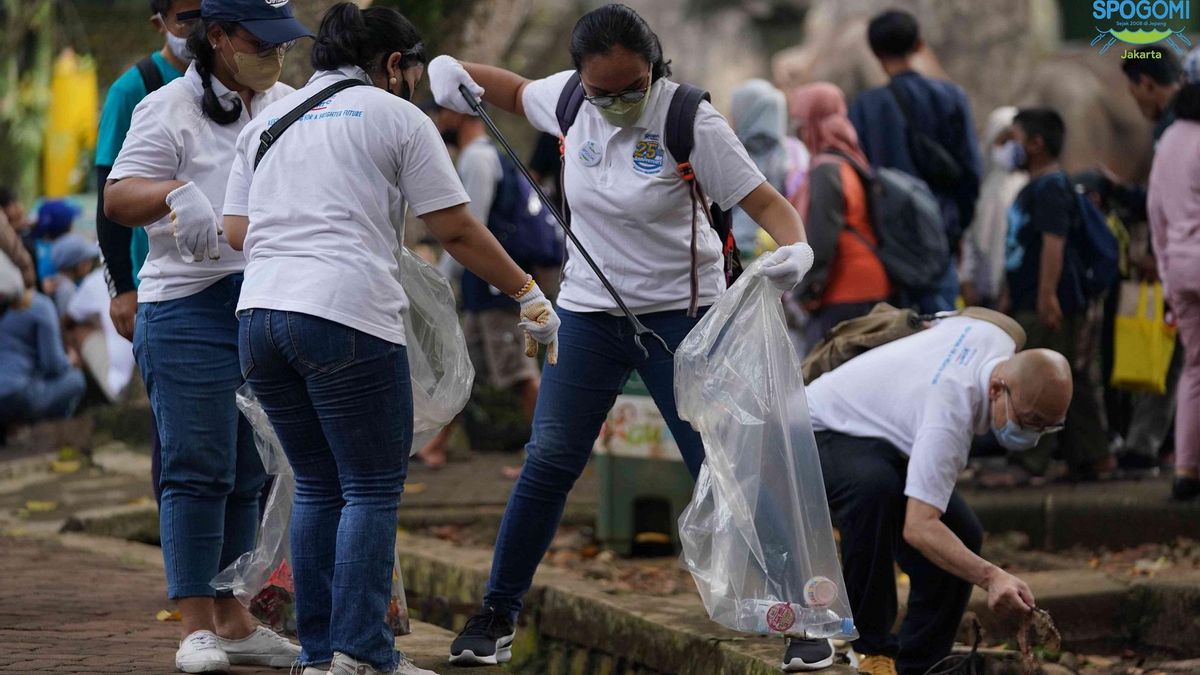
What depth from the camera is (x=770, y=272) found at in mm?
4434

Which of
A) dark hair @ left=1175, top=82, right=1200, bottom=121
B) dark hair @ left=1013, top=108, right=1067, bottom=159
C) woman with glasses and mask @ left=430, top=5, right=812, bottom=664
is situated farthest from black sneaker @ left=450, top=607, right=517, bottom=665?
dark hair @ left=1013, top=108, right=1067, bottom=159

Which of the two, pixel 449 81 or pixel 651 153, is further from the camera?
pixel 449 81

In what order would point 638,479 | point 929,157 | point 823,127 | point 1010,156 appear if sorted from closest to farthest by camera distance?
point 638,479
point 823,127
point 929,157
point 1010,156

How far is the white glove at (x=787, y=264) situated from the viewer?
4422mm

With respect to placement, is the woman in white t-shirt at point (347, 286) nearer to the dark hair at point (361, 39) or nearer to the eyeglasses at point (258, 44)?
the dark hair at point (361, 39)

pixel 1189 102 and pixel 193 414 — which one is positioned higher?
pixel 1189 102

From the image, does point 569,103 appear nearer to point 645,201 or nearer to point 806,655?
point 645,201

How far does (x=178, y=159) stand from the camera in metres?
4.32

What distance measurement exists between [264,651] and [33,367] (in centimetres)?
604

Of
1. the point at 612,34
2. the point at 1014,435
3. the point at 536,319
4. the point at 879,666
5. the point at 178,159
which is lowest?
the point at 879,666

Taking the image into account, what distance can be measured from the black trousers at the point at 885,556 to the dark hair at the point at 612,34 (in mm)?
1267

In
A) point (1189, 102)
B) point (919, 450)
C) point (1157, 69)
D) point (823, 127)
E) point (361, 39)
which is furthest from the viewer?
point (1157, 69)

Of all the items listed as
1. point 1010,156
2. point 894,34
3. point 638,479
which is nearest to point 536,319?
point 638,479

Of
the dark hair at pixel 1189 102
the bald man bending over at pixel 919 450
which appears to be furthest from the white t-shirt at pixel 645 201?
the dark hair at pixel 1189 102
